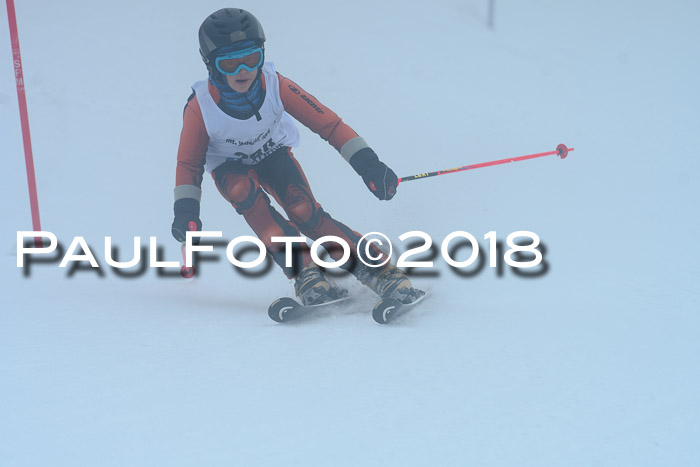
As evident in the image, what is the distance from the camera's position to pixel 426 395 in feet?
5.82

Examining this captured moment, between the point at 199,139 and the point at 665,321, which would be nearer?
→ the point at 665,321

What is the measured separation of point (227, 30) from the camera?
2.29m

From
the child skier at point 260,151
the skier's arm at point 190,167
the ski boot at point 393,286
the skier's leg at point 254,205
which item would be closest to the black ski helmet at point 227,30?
the child skier at point 260,151

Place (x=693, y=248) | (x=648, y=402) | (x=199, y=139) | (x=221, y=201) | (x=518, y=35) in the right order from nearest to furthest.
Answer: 1. (x=648, y=402)
2. (x=199, y=139)
3. (x=693, y=248)
4. (x=221, y=201)
5. (x=518, y=35)

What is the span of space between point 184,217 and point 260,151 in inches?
16.3

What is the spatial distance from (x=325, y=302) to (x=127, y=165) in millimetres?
2191

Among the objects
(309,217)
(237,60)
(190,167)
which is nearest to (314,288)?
(309,217)

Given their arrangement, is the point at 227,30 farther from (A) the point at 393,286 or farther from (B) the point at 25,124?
(B) the point at 25,124

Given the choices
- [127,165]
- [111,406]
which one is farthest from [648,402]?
[127,165]

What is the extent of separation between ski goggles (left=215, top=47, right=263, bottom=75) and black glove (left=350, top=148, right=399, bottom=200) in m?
0.53

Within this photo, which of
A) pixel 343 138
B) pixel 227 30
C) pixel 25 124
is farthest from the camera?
pixel 25 124

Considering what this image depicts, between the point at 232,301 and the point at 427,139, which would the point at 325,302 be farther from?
the point at 427,139

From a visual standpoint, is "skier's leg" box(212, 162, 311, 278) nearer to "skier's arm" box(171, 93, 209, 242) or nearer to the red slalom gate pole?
"skier's arm" box(171, 93, 209, 242)

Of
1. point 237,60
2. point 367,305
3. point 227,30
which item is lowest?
point 367,305
